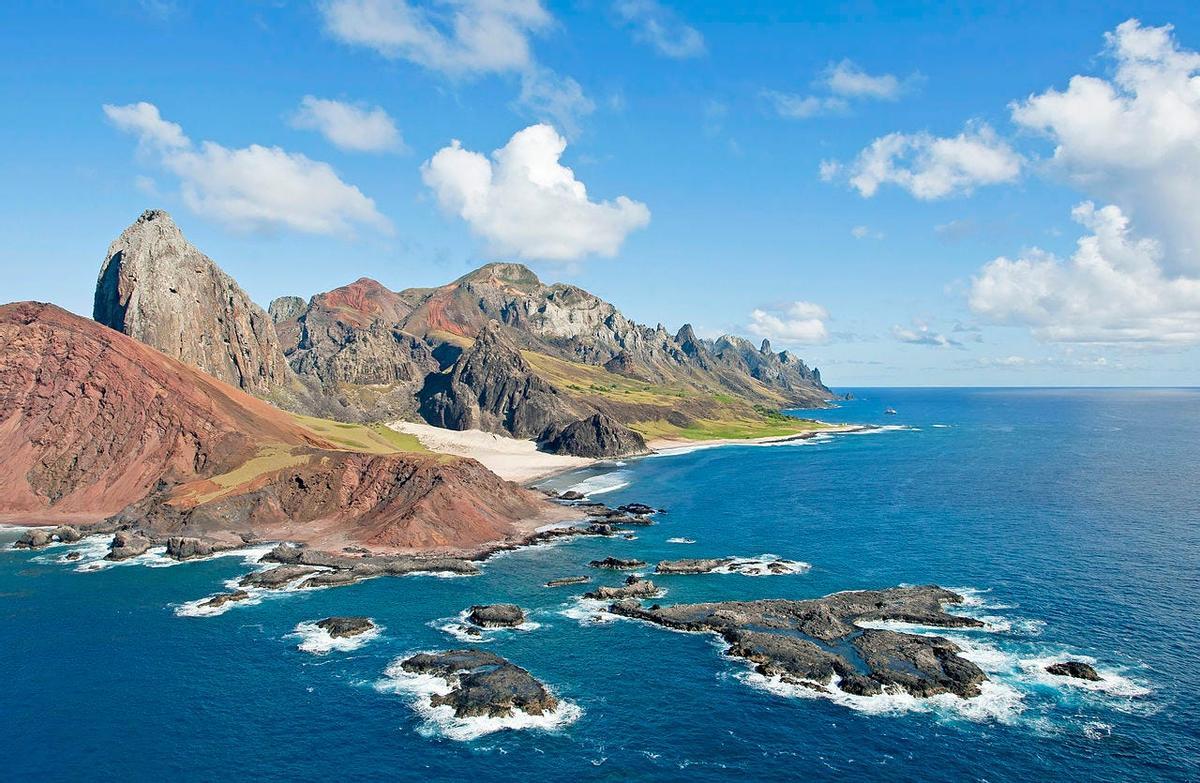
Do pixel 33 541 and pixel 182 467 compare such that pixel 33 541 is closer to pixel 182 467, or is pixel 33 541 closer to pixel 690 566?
pixel 182 467

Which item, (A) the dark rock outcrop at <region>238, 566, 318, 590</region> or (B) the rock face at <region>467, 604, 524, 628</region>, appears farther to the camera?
(A) the dark rock outcrop at <region>238, 566, 318, 590</region>

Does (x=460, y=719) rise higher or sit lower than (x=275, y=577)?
lower

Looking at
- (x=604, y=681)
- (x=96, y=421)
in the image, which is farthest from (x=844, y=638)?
(x=96, y=421)

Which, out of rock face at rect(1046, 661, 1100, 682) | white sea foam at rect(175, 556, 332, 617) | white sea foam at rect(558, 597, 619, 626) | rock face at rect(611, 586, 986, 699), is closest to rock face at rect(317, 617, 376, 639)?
white sea foam at rect(175, 556, 332, 617)

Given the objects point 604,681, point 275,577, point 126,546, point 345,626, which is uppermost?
point 126,546

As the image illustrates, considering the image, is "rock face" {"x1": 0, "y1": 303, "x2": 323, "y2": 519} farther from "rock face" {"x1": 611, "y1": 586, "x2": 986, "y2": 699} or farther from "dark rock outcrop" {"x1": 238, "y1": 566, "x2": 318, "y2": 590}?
"rock face" {"x1": 611, "y1": 586, "x2": 986, "y2": 699}

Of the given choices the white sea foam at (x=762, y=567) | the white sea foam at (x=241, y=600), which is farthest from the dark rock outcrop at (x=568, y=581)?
the white sea foam at (x=241, y=600)

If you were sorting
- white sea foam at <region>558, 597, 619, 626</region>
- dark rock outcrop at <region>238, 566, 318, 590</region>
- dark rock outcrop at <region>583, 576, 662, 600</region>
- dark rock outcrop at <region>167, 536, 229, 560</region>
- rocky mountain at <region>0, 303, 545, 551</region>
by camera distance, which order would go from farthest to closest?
rocky mountain at <region>0, 303, 545, 551</region>
dark rock outcrop at <region>167, 536, 229, 560</region>
dark rock outcrop at <region>238, 566, 318, 590</region>
dark rock outcrop at <region>583, 576, 662, 600</region>
white sea foam at <region>558, 597, 619, 626</region>

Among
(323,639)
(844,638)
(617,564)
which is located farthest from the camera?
(617,564)
